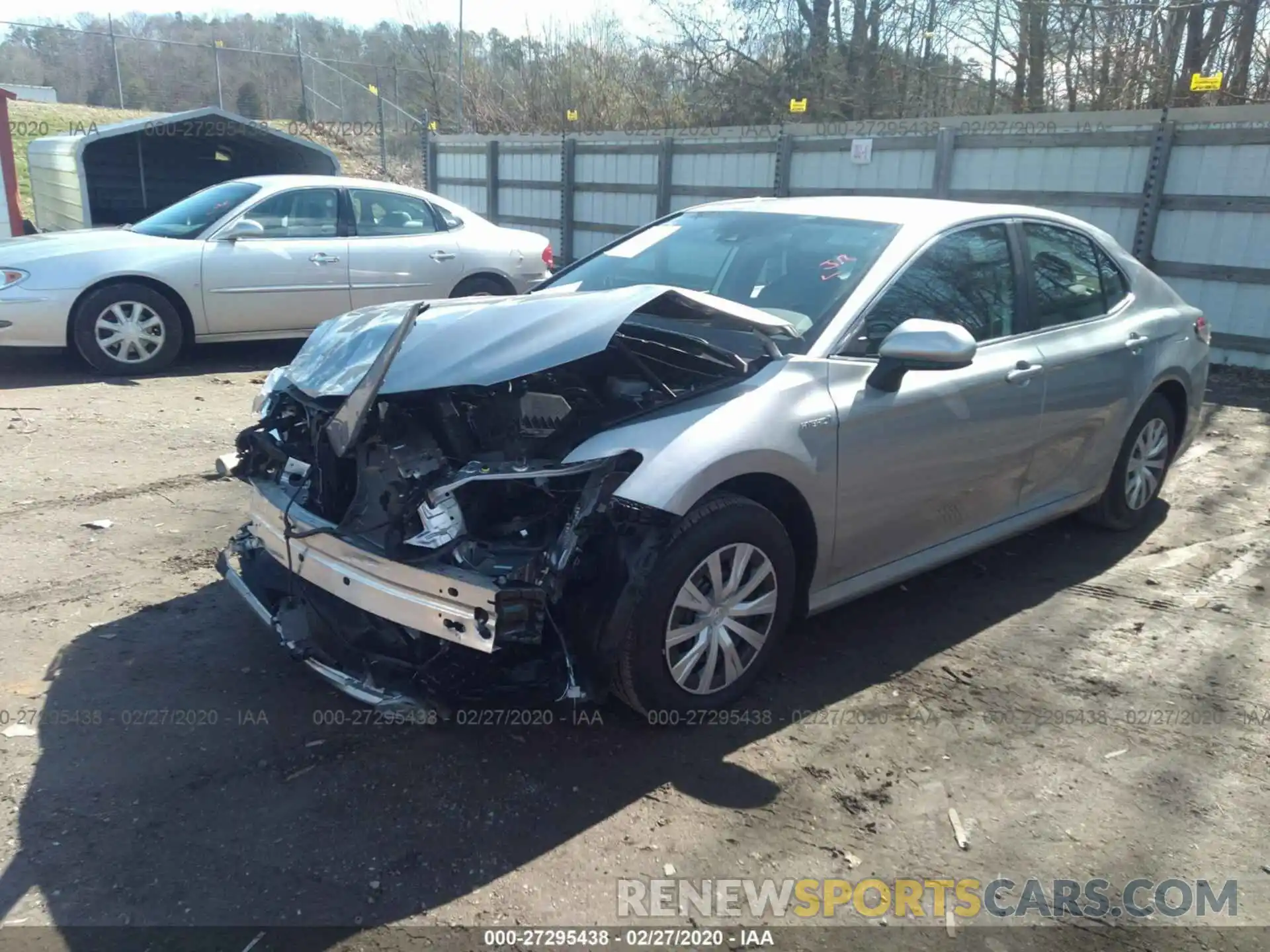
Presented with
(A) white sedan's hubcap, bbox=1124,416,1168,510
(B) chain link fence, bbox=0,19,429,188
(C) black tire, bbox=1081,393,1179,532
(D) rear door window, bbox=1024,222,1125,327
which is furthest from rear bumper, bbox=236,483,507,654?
(B) chain link fence, bbox=0,19,429,188

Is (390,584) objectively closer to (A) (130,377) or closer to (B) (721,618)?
(B) (721,618)

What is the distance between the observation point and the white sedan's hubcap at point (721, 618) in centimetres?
319

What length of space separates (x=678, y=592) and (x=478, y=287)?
7.05 meters

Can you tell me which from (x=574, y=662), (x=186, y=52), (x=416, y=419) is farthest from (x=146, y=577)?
(x=186, y=52)

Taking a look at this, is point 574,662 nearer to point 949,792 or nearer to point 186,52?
point 949,792

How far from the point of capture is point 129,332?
7.97m

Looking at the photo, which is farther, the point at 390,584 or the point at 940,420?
the point at 940,420

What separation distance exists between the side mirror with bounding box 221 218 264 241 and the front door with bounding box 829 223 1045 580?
20.4 ft

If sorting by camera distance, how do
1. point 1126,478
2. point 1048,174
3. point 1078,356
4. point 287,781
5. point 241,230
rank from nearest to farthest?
point 287,781 → point 1078,356 → point 1126,478 → point 241,230 → point 1048,174

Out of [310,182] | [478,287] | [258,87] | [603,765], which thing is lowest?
[603,765]

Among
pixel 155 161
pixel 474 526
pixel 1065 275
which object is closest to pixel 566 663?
pixel 474 526

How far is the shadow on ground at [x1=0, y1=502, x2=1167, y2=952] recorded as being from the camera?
99.7 inches

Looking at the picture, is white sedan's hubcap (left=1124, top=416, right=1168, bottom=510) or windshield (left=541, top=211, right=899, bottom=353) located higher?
windshield (left=541, top=211, right=899, bottom=353)

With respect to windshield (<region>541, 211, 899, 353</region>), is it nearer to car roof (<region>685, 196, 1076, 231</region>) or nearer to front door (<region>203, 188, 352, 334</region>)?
car roof (<region>685, 196, 1076, 231</region>)
